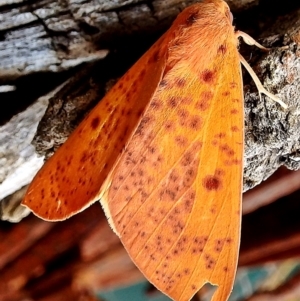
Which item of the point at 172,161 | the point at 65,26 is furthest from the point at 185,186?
the point at 65,26

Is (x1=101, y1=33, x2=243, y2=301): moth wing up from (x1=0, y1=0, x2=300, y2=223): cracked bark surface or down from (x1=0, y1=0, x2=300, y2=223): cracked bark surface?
down

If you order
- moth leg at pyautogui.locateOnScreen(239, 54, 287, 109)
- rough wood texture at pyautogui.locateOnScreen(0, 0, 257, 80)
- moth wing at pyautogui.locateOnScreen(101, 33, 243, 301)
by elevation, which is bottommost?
moth wing at pyautogui.locateOnScreen(101, 33, 243, 301)

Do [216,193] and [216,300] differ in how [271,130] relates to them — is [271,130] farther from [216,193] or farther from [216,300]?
[216,300]

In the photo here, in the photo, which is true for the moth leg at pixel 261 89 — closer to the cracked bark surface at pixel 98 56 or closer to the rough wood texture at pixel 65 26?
the cracked bark surface at pixel 98 56

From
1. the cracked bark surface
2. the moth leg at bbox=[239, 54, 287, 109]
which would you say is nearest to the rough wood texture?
the cracked bark surface

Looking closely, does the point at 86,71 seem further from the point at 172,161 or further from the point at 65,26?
the point at 172,161

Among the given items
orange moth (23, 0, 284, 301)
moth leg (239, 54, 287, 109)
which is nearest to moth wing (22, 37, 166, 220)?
orange moth (23, 0, 284, 301)

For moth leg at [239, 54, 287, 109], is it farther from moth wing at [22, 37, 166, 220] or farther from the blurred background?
moth wing at [22, 37, 166, 220]
